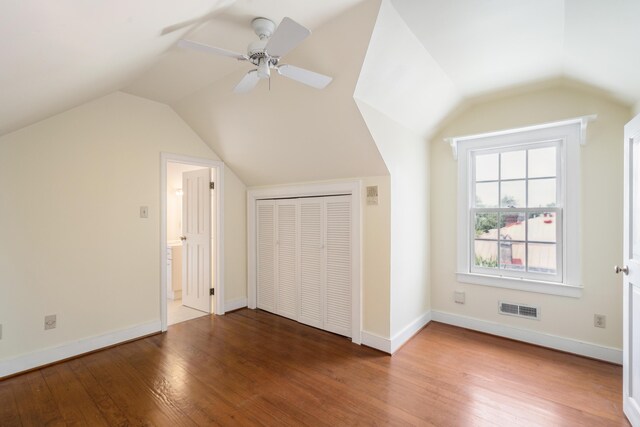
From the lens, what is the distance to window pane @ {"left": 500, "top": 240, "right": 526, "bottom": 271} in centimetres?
303

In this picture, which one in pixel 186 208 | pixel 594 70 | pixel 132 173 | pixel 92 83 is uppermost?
pixel 594 70

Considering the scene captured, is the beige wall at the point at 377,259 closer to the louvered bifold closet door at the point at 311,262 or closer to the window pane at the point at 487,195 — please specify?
the louvered bifold closet door at the point at 311,262

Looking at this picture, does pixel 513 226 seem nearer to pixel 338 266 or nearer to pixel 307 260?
pixel 338 266

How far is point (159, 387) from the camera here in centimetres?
216

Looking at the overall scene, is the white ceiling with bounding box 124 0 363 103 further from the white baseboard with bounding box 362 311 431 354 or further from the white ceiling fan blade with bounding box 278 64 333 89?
the white baseboard with bounding box 362 311 431 354

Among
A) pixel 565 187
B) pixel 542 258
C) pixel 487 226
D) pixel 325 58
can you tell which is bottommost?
pixel 542 258

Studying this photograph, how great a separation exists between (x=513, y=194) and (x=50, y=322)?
181 inches

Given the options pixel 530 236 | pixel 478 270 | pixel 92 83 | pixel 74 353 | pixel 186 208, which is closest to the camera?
pixel 92 83

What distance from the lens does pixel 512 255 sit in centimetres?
308

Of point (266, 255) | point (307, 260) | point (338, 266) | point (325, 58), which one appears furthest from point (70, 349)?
point (325, 58)

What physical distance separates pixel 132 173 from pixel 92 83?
114 centimetres

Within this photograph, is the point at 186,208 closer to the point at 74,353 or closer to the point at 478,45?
the point at 74,353

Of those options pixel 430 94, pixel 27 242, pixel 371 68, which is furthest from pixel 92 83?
pixel 430 94

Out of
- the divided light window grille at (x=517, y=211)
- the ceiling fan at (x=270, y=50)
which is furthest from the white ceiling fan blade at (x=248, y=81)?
the divided light window grille at (x=517, y=211)
